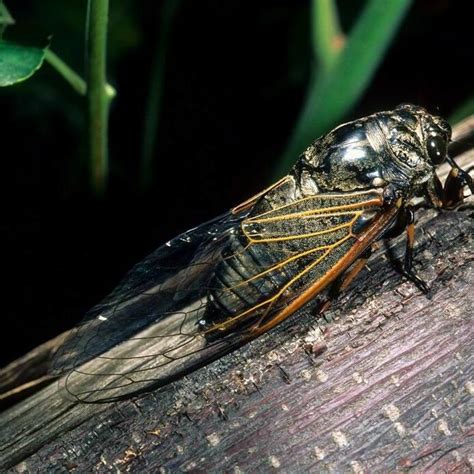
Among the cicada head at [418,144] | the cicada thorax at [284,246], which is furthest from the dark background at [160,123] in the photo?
the cicada thorax at [284,246]

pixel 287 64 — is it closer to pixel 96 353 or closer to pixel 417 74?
pixel 417 74

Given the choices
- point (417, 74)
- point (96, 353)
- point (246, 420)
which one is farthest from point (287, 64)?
point (246, 420)

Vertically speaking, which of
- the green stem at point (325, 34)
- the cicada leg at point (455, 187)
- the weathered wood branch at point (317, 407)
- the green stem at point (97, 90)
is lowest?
the weathered wood branch at point (317, 407)

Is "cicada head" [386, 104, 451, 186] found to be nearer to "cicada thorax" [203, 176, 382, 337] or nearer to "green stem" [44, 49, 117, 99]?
"cicada thorax" [203, 176, 382, 337]

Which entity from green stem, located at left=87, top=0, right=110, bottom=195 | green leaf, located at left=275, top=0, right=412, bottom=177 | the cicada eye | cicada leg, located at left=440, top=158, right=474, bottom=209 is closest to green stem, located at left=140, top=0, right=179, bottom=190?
green stem, located at left=87, top=0, right=110, bottom=195

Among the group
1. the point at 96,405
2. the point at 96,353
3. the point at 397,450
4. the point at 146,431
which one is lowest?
the point at 397,450

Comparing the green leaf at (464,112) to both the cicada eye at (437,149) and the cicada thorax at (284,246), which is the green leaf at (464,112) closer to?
the cicada eye at (437,149)
